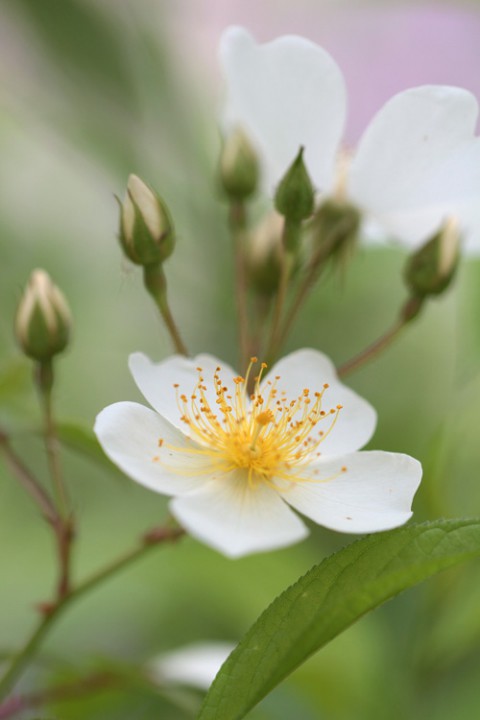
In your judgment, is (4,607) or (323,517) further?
(4,607)

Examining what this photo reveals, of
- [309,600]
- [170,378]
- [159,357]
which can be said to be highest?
[170,378]

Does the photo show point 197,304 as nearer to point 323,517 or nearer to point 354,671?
point 354,671

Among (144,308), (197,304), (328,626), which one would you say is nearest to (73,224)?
(144,308)

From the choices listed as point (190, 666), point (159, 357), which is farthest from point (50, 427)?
point (159, 357)

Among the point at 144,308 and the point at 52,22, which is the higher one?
the point at 52,22

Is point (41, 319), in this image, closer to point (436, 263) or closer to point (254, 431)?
point (254, 431)

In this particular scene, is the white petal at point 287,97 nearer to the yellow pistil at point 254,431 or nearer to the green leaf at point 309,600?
the yellow pistil at point 254,431
